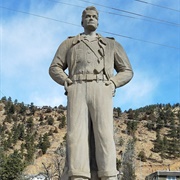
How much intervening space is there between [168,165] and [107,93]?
8693 centimetres

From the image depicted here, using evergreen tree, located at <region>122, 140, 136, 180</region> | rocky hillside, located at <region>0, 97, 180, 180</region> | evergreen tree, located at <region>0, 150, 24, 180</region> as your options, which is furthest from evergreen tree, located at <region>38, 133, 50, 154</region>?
evergreen tree, located at <region>0, 150, 24, 180</region>

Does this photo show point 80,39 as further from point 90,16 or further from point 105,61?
point 105,61

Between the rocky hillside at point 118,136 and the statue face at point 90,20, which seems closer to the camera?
the statue face at point 90,20

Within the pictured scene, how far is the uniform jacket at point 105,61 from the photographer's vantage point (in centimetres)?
762

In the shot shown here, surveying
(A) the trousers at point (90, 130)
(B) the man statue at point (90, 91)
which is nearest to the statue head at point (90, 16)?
(B) the man statue at point (90, 91)

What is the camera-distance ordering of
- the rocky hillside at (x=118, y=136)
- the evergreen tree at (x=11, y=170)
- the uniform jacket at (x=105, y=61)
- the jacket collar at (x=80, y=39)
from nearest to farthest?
the uniform jacket at (x=105, y=61) → the jacket collar at (x=80, y=39) → the evergreen tree at (x=11, y=170) → the rocky hillside at (x=118, y=136)

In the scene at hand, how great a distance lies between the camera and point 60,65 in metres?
7.86

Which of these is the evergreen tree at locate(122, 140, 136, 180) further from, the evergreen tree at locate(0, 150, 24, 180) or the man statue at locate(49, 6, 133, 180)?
the man statue at locate(49, 6, 133, 180)

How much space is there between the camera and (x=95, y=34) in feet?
26.4

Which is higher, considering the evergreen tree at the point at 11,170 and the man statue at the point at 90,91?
the man statue at the point at 90,91

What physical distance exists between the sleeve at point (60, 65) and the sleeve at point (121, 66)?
38.6 inches

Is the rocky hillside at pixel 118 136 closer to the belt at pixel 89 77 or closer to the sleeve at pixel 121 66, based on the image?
the sleeve at pixel 121 66

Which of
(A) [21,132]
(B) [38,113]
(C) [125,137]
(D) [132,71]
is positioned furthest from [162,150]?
(D) [132,71]

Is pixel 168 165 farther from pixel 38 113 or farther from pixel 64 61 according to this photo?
pixel 64 61
